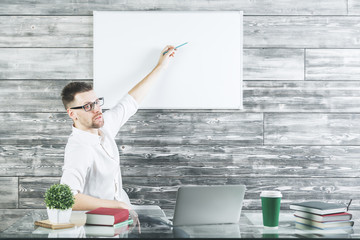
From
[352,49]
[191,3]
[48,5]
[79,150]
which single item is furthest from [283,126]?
[48,5]

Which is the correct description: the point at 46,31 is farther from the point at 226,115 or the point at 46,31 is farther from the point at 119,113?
the point at 226,115

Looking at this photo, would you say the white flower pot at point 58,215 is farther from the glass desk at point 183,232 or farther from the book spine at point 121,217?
the book spine at point 121,217

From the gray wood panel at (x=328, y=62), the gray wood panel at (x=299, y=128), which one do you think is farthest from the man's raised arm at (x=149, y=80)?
the gray wood panel at (x=328, y=62)

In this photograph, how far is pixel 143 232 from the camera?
1.44m

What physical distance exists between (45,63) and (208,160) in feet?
4.14

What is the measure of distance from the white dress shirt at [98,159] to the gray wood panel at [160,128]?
0.66ft

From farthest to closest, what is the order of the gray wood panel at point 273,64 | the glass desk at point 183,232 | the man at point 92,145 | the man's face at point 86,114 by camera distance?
the gray wood panel at point 273,64, the man's face at point 86,114, the man at point 92,145, the glass desk at point 183,232

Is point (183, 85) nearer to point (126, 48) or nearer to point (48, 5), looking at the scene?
point (126, 48)

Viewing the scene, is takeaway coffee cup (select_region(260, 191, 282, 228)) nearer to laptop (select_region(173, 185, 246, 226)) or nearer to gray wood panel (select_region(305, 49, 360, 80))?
laptop (select_region(173, 185, 246, 226))

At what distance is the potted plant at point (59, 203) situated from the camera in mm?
1480

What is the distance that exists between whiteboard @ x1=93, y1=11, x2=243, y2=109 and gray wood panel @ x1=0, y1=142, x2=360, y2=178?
0.99 feet

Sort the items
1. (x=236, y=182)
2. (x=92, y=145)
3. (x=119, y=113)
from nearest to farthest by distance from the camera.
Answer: (x=92, y=145) < (x=119, y=113) < (x=236, y=182)

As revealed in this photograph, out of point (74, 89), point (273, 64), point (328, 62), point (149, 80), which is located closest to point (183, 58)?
point (149, 80)

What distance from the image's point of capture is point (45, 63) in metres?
2.54
